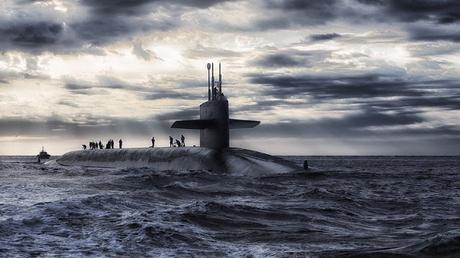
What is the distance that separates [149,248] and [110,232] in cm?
156

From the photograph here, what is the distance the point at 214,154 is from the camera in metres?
29.7

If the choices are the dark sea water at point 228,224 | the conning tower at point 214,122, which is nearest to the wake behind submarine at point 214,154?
the conning tower at point 214,122

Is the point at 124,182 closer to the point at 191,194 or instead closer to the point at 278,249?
the point at 191,194

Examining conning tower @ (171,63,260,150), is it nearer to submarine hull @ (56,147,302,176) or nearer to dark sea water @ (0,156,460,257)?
submarine hull @ (56,147,302,176)

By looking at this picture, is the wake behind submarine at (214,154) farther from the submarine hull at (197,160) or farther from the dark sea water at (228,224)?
the dark sea water at (228,224)

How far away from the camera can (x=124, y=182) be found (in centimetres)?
2131

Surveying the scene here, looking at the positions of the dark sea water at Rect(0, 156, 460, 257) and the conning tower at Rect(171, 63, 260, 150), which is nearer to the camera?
the dark sea water at Rect(0, 156, 460, 257)

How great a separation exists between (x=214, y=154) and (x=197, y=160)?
112 cm

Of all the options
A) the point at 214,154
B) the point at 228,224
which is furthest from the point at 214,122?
the point at 228,224

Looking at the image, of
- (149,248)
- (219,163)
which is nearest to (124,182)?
(219,163)

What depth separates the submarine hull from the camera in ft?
89.2

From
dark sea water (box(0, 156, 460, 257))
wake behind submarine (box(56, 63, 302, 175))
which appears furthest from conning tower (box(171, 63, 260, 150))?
dark sea water (box(0, 156, 460, 257))

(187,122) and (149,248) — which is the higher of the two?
(187,122)

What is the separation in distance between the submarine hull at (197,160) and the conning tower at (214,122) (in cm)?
82
